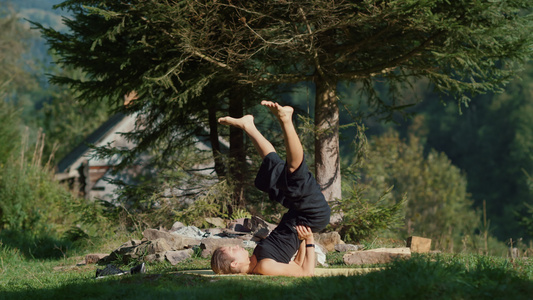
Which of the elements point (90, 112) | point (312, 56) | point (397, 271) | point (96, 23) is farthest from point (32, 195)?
point (90, 112)

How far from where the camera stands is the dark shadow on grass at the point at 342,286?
4.68 meters

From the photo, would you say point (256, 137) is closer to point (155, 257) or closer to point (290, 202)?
point (290, 202)

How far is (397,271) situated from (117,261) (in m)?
5.90

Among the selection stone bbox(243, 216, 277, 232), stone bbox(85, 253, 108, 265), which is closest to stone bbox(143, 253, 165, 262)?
stone bbox(85, 253, 108, 265)

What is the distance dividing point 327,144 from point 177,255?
4.32m

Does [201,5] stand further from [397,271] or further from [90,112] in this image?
[90,112]

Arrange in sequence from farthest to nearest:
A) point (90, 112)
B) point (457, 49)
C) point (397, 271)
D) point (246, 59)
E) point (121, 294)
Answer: point (90, 112) < point (246, 59) < point (457, 49) < point (121, 294) < point (397, 271)

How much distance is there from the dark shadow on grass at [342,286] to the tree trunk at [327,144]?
580 centimetres

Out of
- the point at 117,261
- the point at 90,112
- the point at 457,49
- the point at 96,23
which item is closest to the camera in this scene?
the point at 117,261

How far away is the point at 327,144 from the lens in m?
11.8

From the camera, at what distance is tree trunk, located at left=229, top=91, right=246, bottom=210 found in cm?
1264

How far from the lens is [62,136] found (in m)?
41.5

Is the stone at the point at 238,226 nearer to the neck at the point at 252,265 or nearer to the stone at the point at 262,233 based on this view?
the stone at the point at 262,233

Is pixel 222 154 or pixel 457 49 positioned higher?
pixel 457 49
